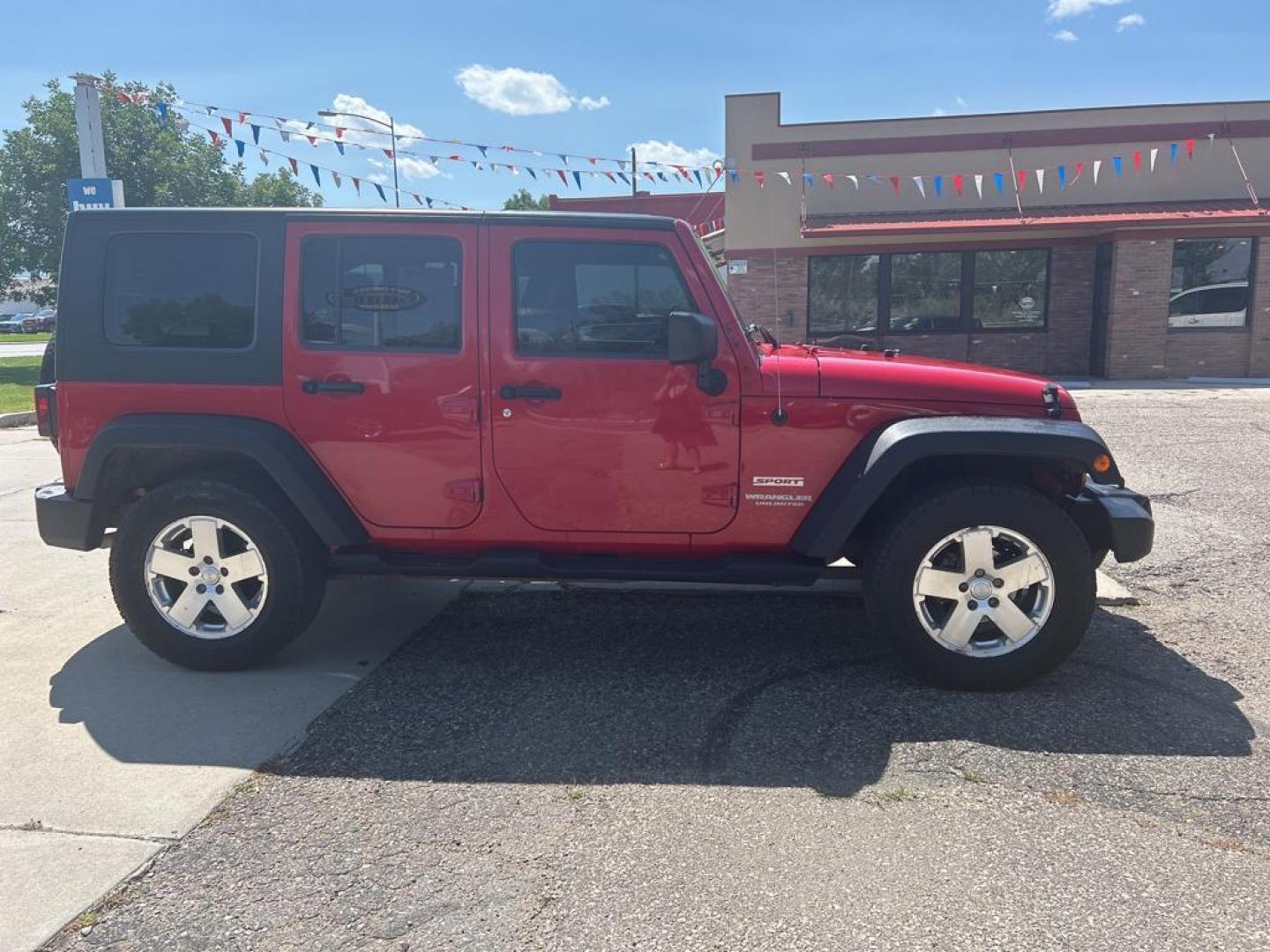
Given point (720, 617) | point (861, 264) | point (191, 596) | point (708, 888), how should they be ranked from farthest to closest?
point (861, 264) → point (720, 617) → point (191, 596) → point (708, 888)

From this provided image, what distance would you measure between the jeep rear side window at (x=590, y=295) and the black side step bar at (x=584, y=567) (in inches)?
36.3

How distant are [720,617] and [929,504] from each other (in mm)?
1497

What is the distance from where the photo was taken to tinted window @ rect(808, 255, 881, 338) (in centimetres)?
2005

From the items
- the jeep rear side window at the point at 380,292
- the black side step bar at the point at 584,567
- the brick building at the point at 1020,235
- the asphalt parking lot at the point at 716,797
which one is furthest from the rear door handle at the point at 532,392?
the brick building at the point at 1020,235

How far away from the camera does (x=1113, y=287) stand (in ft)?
61.2

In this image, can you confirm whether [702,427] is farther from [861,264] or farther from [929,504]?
[861,264]

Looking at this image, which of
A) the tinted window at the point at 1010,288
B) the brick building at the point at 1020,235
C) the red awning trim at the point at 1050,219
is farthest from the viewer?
the tinted window at the point at 1010,288

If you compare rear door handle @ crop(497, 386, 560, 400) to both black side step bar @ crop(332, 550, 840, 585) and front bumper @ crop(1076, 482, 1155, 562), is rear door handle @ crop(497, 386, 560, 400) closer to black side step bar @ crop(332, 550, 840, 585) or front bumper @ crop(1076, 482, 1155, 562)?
black side step bar @ crop(332, 550, 840, 585)

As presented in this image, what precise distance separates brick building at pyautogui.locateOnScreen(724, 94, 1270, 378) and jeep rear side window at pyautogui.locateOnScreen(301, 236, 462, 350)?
15.3m

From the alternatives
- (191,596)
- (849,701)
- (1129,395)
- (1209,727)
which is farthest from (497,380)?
(1129,395)

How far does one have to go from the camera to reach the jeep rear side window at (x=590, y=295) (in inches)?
163

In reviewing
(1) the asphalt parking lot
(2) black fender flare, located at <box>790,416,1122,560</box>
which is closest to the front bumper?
(2) black fender flare, located at <box>790,416,1122,560</box>

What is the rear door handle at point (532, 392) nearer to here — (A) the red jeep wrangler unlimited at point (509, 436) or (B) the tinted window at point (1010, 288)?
(A) the red jeep wrangler unlimited at point (509, 436)

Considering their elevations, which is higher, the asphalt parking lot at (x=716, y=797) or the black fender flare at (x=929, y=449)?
the black fender flare at (x=929, y=449)
